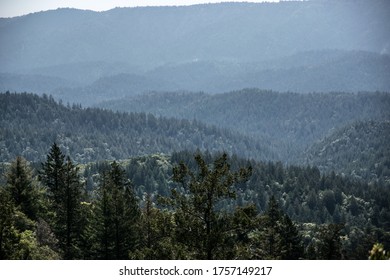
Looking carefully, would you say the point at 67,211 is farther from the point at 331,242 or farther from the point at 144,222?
the point at 331,242

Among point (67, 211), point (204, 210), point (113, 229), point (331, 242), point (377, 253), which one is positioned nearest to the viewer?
point (377, 253)

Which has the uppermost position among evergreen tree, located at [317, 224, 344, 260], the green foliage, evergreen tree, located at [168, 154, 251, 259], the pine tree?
the green foliage

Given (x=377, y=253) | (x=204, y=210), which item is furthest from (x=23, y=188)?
(x=377, y=253)

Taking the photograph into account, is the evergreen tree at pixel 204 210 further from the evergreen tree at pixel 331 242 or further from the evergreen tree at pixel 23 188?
the evergreen tree at pixel 331 242

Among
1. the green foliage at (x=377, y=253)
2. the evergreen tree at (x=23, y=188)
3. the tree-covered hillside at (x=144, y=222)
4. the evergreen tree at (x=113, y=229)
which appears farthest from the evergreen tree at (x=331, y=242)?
the green foliage at (x=377, y=253)

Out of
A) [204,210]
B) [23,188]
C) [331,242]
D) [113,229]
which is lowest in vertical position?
[331,242]

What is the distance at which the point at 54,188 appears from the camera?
59.9 meters

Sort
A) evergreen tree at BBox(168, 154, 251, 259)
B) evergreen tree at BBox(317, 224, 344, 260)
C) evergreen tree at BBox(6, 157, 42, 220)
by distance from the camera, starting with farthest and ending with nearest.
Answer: evergreen tree at BBox(317, 224, 344, 260) < evergreen tree at BBox(6, 157, 42, 220) < evergreen tree at BBox(168, 154, 251, 259)

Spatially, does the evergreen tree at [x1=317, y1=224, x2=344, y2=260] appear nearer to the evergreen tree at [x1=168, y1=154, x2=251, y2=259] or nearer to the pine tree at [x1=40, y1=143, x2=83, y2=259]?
the pine tree at [x1=40, y1=143, x2=83, y2=259]

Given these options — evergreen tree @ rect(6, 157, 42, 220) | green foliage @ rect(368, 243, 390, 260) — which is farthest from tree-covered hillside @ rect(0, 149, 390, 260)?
green foliage @ rect(368, 243, 390, 260)

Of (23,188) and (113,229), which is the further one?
(23,188)

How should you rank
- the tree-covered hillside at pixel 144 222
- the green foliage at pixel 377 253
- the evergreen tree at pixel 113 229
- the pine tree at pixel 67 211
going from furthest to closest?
1. the pine tree at pixel 67 211
2. the evergreen tree at pixel 113 229
3. the tree-covered hillside at pixel 144 222
4. the green foliage at pixel 377 253

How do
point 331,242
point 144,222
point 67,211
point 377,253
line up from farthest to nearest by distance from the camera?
point 331,242, point 67,211, point 144,222, point 377,253
